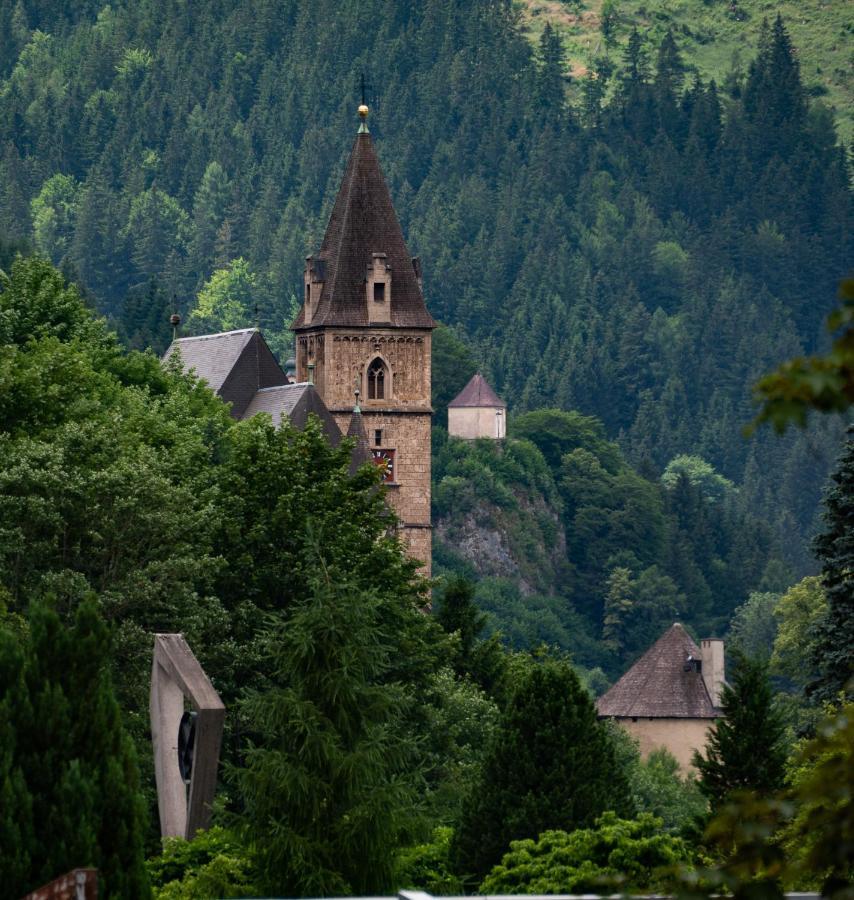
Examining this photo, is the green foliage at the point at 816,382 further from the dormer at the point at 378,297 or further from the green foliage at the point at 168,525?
the dormer at the point at 378,297

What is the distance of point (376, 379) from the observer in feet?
400

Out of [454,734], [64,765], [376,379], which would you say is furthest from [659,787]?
[64,765]

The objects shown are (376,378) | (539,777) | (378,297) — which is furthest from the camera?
(378,297)

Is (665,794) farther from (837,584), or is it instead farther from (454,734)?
(837,584)

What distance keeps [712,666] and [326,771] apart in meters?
94.6

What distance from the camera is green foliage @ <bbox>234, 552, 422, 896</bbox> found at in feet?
103

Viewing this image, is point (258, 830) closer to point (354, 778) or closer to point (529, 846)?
point (354, 778)

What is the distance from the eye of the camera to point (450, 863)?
121 feet

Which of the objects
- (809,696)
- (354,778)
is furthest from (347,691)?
(809,696)

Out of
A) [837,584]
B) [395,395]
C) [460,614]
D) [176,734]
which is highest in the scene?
[395,395]

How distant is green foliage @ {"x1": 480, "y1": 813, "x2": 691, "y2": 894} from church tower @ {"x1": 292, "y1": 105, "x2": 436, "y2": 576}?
8448cm

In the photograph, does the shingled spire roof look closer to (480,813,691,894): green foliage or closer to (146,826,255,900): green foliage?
(146,826,255,900): green foliage

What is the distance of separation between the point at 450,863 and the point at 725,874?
76.8ft

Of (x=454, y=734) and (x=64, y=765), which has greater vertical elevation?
(x=454, y=734)
